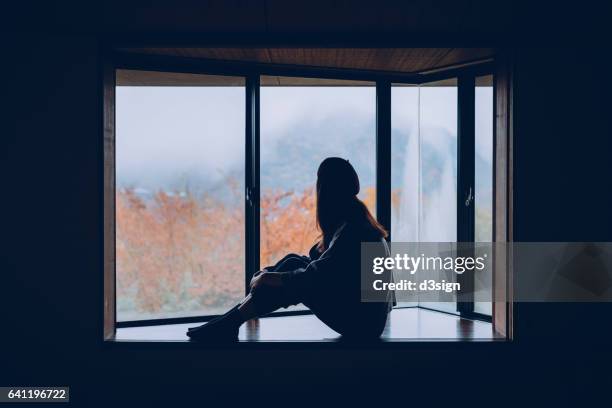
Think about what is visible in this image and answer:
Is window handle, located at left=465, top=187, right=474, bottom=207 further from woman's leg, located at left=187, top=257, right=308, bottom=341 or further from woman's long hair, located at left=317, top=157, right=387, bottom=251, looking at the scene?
woman's leg, located at left=187, top=257, right=308, bottom=341

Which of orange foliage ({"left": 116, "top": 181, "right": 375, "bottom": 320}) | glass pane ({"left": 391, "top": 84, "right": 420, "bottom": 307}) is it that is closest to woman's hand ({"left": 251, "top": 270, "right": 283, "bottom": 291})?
orange foliage ({"left": 116, "top": 181, "right": 375, "bottom": 320})

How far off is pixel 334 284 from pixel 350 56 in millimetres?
1546

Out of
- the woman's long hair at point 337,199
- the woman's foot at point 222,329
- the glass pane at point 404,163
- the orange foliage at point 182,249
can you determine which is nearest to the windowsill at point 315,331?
the woman's foot at point 222,329

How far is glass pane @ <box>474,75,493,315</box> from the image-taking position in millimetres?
3865

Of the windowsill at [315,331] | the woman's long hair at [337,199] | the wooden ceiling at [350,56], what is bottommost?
the windowsill at [315,331]

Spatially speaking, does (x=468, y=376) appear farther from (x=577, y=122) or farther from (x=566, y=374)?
(x=577, y=122)

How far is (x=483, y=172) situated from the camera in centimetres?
390

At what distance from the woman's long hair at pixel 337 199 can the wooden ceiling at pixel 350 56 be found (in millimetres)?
803

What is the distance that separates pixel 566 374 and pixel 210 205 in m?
2.31

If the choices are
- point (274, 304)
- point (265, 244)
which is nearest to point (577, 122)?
point (274, 304)

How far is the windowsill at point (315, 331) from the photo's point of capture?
305 centimetres

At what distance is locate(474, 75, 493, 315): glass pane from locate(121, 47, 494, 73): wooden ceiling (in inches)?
9.9

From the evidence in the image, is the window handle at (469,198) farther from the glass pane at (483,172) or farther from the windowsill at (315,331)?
the windowsill at (315,331)

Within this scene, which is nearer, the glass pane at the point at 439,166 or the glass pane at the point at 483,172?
the glass pane at the point at 483,172
